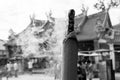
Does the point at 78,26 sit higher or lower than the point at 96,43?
higher

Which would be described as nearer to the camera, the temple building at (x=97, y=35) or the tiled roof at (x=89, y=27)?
the temple building at (x=97, y=35)

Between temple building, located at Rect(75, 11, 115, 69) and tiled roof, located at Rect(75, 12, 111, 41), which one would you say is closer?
temple building, located at Rect(75, 11, 115, 69)

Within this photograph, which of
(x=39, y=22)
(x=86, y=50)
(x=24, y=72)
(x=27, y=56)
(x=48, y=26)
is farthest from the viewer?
(x=39, y=22)

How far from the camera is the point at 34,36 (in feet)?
78.1

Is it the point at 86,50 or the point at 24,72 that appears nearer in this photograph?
the point at 24,72

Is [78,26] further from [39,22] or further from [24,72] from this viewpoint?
[24,72]

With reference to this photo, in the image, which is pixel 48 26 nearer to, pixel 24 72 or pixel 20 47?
pixel 20 47

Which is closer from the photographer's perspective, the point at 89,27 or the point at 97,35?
the point at 97,35

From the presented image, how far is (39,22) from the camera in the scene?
29469 millimetres

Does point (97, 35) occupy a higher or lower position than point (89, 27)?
lower

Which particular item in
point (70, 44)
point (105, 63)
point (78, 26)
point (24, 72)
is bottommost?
point (24, 72)

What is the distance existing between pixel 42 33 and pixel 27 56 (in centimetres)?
357

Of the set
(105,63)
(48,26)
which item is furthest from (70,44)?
(48,26)

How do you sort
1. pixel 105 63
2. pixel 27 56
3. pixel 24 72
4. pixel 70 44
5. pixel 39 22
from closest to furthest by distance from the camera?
pixel 70 44 → pixel 105 63 → pixel 24 72 → pixel 27 56 → pixel 39 22
